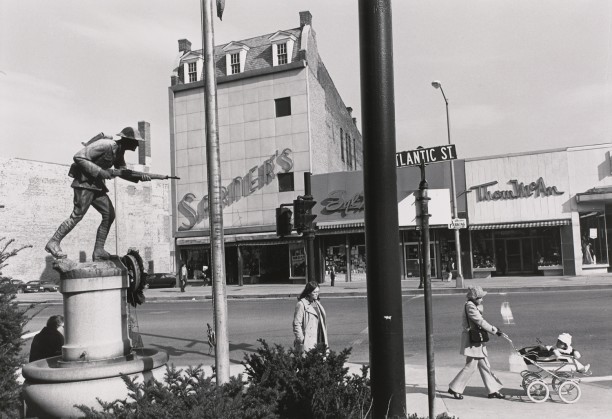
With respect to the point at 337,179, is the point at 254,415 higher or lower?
lower

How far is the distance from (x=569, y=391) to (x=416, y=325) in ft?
23.8

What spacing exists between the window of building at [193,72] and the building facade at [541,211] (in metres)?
18.7

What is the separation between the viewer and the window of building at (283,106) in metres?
35.9

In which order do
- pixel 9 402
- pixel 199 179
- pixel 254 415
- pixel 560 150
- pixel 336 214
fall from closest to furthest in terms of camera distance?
1. pixel 254 415
2. pixel 9 402
3. pixel 560 150
4. pixel 336 214
5. pixel 199 179

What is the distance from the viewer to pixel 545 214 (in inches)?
1195

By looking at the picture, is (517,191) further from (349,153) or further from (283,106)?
(349,153)

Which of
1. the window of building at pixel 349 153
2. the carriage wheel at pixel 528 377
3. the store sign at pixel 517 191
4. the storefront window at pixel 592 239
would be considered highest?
the window of building at pixel 349 153

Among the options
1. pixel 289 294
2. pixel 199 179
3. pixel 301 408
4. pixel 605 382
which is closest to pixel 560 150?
pixel 289 294

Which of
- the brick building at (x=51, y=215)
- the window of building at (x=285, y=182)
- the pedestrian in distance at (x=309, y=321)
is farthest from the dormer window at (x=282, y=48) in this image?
the pedestrian in distance at (x=309, y=321)

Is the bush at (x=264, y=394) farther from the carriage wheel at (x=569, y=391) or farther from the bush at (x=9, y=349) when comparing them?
the carriage wheel at (x=569, y=391)

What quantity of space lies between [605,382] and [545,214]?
74.7 ft

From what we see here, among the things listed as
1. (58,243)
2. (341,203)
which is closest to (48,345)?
(58,243)

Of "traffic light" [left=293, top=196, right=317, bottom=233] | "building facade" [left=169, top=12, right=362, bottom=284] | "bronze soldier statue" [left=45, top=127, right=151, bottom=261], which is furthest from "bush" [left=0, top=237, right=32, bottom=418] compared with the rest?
"building facade" [left=169, top=12, right=362, bottom=284]

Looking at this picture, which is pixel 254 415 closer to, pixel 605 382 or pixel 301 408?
pixel 301 408
